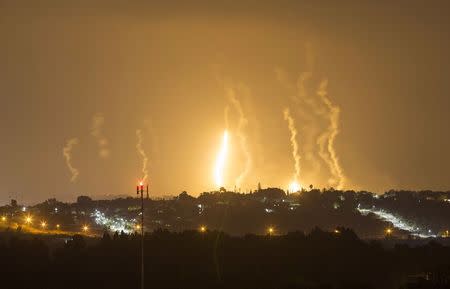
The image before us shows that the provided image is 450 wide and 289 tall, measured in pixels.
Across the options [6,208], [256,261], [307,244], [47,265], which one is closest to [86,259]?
[47,265]

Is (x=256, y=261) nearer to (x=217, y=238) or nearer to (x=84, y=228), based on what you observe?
(x=217, y=238)

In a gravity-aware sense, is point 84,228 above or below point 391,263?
above

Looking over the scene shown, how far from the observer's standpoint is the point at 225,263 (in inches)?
3676

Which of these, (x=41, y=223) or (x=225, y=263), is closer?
(x=225, y=263)

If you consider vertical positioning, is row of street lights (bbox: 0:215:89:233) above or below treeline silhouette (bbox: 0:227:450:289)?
above

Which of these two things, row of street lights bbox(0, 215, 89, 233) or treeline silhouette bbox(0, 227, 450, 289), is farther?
row of street lights bbox(0, 215, 89, 233)

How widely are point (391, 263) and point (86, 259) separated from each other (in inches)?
1259

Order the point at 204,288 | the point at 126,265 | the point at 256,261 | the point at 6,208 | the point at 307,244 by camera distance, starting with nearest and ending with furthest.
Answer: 1. the point at 204,288
2. the point at 126,265
3. the point at 256,261
4. the point at 307,244
5. the point at 6,208

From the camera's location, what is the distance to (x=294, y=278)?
8288 centimetres

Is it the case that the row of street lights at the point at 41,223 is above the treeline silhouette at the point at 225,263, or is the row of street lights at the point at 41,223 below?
above

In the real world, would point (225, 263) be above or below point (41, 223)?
below

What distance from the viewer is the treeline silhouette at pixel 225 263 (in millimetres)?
78750

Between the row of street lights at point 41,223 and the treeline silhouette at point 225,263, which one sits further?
the row of street lights at point 41,223

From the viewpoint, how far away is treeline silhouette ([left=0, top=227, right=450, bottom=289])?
7875 centimetres
